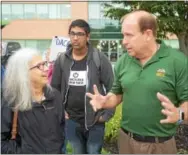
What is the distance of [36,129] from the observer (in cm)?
264

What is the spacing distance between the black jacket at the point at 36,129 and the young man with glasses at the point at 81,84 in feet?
3.29

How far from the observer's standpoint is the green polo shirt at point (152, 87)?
2.62m

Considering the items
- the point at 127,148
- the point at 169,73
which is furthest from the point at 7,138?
the point at 169,73

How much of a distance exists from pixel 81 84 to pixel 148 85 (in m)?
1.21

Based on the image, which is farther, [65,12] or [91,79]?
[65,12]

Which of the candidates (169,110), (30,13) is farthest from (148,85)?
(30,13)

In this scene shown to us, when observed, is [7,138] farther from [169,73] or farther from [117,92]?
[169,73]

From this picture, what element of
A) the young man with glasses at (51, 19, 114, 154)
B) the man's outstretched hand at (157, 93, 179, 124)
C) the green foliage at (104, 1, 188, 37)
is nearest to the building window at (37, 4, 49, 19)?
the green foliage at (104, 1, 188, 37)

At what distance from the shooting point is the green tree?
43.6 ft

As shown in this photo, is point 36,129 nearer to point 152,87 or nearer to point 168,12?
point 152,87

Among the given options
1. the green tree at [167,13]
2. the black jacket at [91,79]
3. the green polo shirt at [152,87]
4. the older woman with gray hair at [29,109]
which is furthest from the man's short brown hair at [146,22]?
the green tree at [167,13]

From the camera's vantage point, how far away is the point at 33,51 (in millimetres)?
2766

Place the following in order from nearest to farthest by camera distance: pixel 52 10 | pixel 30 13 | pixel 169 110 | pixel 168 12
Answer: pixel 169 110
pixel 168 12
pixel 52 10
pixel 30 13

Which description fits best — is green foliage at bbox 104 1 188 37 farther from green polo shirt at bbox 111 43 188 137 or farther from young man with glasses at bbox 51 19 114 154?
green polo shirt at bbox 111 43 188 137
